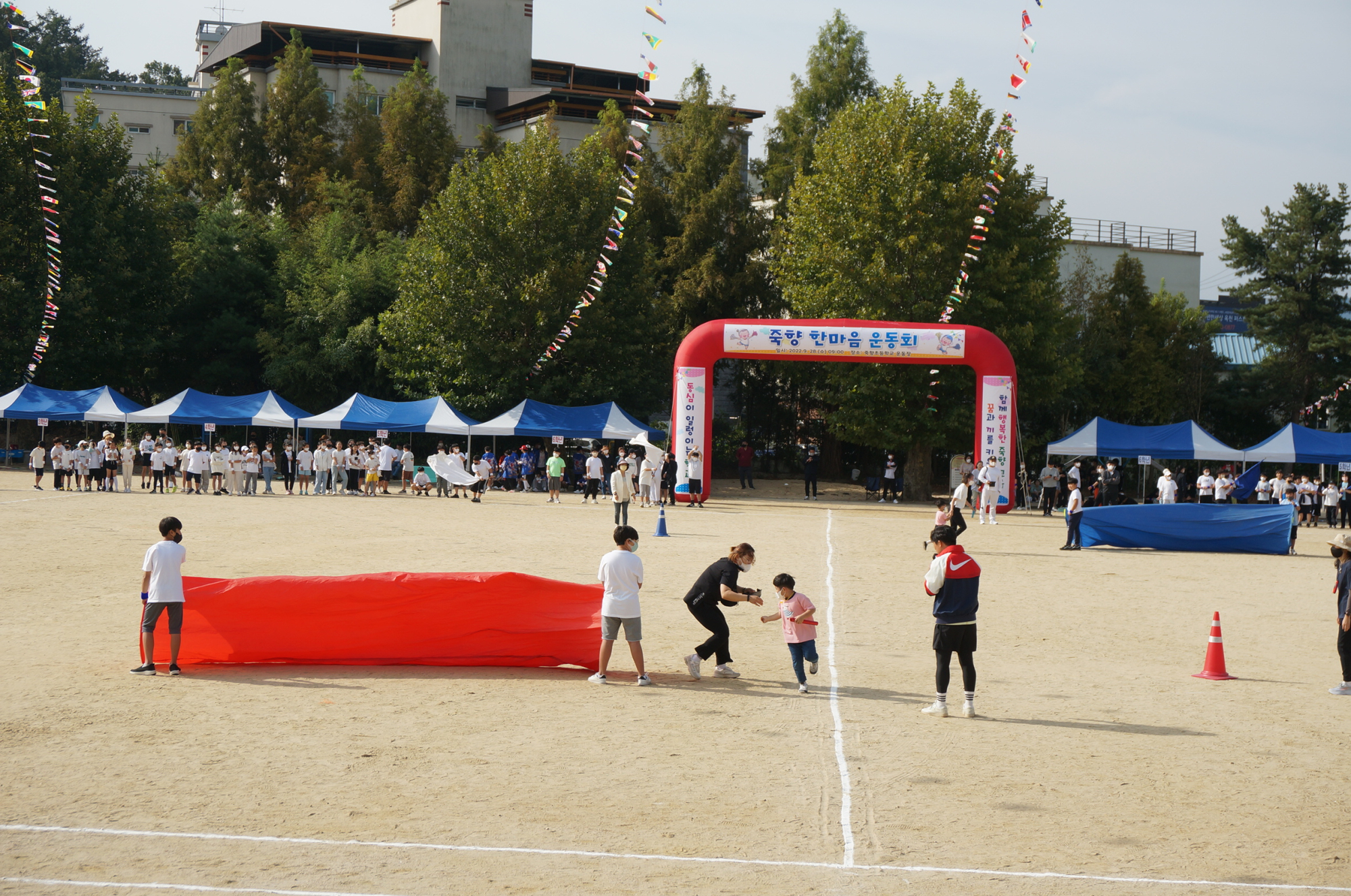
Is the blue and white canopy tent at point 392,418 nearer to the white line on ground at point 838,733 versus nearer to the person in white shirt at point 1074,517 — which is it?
the person in white shirt at point 1074,517

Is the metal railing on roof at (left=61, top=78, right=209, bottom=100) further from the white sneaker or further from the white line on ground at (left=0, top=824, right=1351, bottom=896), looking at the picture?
the white line on ground at (left=0, top=824, right=1351, bottom=896)

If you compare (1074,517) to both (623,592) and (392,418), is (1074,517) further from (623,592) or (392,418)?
(392,418)

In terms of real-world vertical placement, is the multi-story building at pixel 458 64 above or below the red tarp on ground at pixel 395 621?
above

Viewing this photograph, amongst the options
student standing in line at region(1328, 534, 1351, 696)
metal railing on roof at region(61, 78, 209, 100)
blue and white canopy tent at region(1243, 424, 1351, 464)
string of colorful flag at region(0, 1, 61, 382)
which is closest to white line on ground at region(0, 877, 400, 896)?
student standing in line at region(1328, 534, 1351, 696)

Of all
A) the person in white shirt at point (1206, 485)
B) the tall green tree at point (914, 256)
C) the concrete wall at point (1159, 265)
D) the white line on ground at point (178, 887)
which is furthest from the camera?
the concrete wall at point (1159, 265)

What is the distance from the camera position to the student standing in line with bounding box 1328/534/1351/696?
10266 mm

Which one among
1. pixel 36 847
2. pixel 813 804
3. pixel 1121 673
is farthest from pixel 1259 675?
pixel 36 847

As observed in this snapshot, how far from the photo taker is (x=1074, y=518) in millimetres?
22500

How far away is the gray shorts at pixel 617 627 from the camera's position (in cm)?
975

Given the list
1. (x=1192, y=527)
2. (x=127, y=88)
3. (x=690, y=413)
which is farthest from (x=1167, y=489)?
(x=127, y=88)

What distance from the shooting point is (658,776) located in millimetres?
7402

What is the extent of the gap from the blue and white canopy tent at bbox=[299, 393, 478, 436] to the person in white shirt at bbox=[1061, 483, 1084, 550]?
18.6 metres

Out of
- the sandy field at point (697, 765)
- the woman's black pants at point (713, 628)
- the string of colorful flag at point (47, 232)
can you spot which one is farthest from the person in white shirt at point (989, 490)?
the string of colorful flag at point (47, 232)

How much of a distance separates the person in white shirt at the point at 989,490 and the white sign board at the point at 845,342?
3523 millimetres
